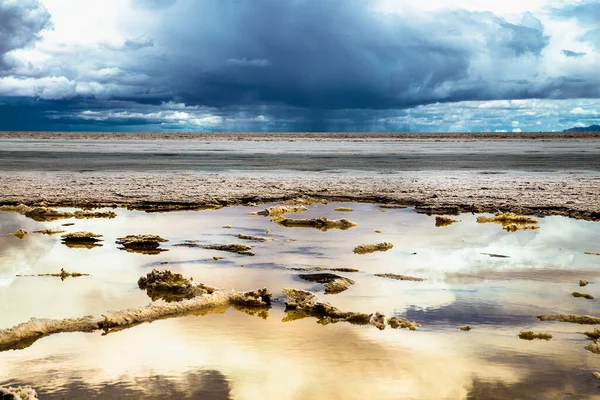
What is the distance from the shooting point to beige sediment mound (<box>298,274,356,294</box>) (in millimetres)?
7569

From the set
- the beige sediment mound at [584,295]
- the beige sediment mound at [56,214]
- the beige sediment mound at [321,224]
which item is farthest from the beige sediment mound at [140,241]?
the beige sediment mound at [584,295]

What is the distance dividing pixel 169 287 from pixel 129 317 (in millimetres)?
1161

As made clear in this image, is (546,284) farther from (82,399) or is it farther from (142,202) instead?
(142,202)

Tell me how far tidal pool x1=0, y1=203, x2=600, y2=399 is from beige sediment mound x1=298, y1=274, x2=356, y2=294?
0.12 metres

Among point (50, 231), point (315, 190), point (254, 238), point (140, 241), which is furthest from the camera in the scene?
point (315, 190)

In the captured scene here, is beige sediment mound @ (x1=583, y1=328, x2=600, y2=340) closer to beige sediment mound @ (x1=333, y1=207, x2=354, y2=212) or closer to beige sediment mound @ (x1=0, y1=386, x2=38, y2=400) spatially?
beige sediment mound @ (x1=0, y1=386, x2=38, y2=400)

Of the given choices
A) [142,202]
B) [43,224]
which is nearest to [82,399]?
[43,224]

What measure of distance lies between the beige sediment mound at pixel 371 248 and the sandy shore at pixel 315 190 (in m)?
5.19

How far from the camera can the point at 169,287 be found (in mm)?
7480

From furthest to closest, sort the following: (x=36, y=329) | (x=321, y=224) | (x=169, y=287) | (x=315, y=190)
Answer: (x=315, y=190), (x=321, y=224), (x=169, y=287), (x=36, y=329)

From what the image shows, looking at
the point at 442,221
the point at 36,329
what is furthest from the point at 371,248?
the point at 36,329

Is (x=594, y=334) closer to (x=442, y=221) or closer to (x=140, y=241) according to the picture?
(x=442, y=221)

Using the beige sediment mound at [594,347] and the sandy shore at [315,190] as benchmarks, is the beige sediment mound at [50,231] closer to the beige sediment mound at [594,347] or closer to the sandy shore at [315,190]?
the sandy shore at [315,190]

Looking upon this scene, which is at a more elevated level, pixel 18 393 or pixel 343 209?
pixel 18 393
